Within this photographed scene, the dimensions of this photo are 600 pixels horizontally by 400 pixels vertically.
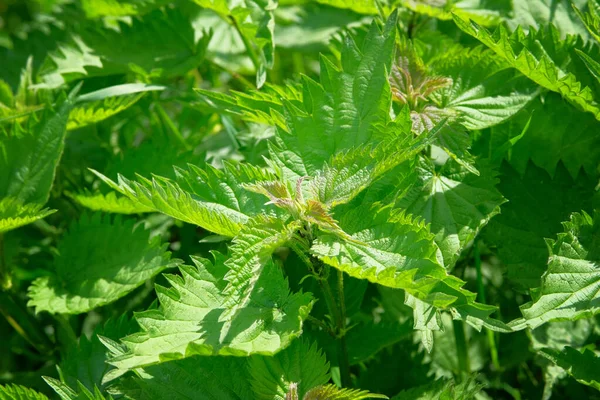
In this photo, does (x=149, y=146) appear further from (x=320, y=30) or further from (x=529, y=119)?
(x=529, y=119)

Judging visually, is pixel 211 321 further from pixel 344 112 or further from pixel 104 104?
pixel 104 104

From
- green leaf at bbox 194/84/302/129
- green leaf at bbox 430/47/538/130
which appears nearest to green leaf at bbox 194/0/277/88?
green leaf at bbox 194/84/302/129

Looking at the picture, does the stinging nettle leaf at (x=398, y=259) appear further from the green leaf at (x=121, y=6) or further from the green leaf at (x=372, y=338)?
the green leaf at (x=121, y=6)

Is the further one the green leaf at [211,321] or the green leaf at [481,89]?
the green leaf at [481,89]

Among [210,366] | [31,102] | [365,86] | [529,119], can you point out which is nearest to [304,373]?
[210,366]

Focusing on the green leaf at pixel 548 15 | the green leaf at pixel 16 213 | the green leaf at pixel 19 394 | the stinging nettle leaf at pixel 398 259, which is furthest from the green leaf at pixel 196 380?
the green leaf at pixel 548 15

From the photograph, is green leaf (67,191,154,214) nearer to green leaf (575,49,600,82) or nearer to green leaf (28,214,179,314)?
green leaf (28,214,179,314)

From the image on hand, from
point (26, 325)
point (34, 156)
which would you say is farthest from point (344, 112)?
point (26, 325)
